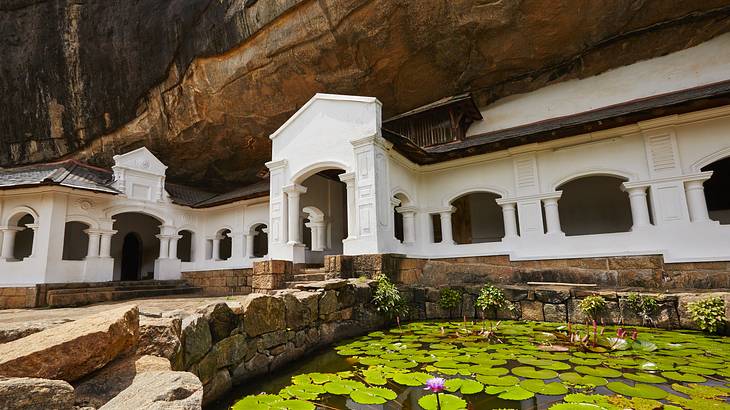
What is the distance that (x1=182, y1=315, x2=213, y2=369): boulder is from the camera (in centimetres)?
289

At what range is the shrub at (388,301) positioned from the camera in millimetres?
6406

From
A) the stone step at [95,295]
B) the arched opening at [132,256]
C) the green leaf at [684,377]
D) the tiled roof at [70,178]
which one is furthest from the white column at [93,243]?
the green leaf at [684,377]

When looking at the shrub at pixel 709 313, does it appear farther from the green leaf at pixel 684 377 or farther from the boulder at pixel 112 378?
the boulder at pixel 112 378

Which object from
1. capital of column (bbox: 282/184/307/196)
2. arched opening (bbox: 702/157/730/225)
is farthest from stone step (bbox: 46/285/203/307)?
arched opening (bbox: 702/157/730/225)

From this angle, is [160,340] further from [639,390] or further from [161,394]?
[639,390]

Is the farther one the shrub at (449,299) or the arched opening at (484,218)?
the arched opening at (484,218)

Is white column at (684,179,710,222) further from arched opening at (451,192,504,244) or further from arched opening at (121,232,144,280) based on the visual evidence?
arched opening at (121,232,144,280)

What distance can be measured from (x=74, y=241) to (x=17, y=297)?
4.76 m

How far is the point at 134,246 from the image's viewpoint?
15617 mm

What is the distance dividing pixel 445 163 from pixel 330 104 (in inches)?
137

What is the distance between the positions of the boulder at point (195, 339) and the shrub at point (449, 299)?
184 inches

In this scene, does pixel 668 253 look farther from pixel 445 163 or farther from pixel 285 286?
pixel 285 286

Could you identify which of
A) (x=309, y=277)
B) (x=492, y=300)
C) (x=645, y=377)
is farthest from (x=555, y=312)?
(x=309, y=277)

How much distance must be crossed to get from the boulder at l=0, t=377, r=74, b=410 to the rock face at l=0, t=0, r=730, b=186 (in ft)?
34.7
